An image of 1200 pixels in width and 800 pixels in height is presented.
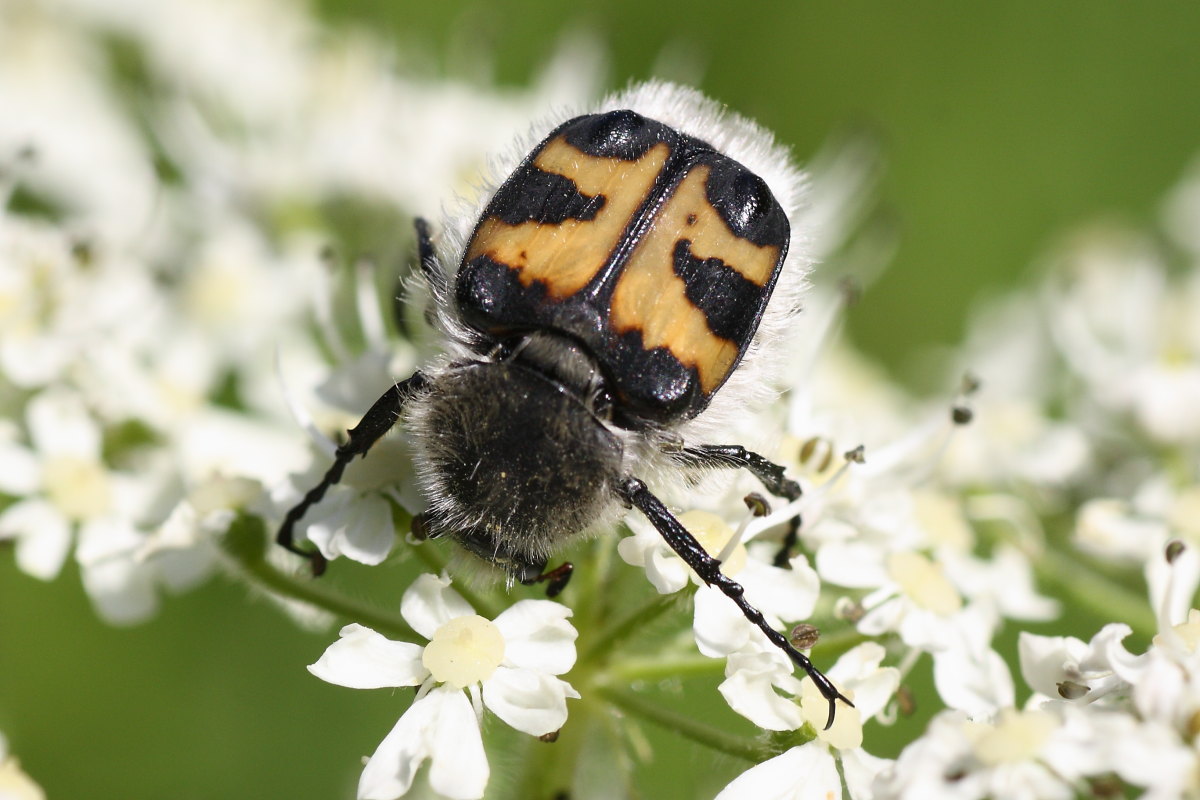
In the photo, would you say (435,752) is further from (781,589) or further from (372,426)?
(781,589)

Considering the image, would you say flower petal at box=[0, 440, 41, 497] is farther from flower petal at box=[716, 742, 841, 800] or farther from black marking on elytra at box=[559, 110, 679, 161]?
flower petal at box=[716, 742, 841, 800]

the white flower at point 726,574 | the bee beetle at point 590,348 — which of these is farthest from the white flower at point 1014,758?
the white flower at point 726,574

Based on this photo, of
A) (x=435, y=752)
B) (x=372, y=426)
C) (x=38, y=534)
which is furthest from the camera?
(x=38, y=534)

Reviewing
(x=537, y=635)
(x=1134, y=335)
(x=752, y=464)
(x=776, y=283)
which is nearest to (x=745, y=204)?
(x=776, y=283)

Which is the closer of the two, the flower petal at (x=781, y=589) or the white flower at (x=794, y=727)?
the white flower at (x=794, y=727)

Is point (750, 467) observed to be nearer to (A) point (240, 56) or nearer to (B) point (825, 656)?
(B) point (825, 656)

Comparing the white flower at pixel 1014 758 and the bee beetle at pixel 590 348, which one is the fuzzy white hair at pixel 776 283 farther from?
the white flower at pixel 1014 758
